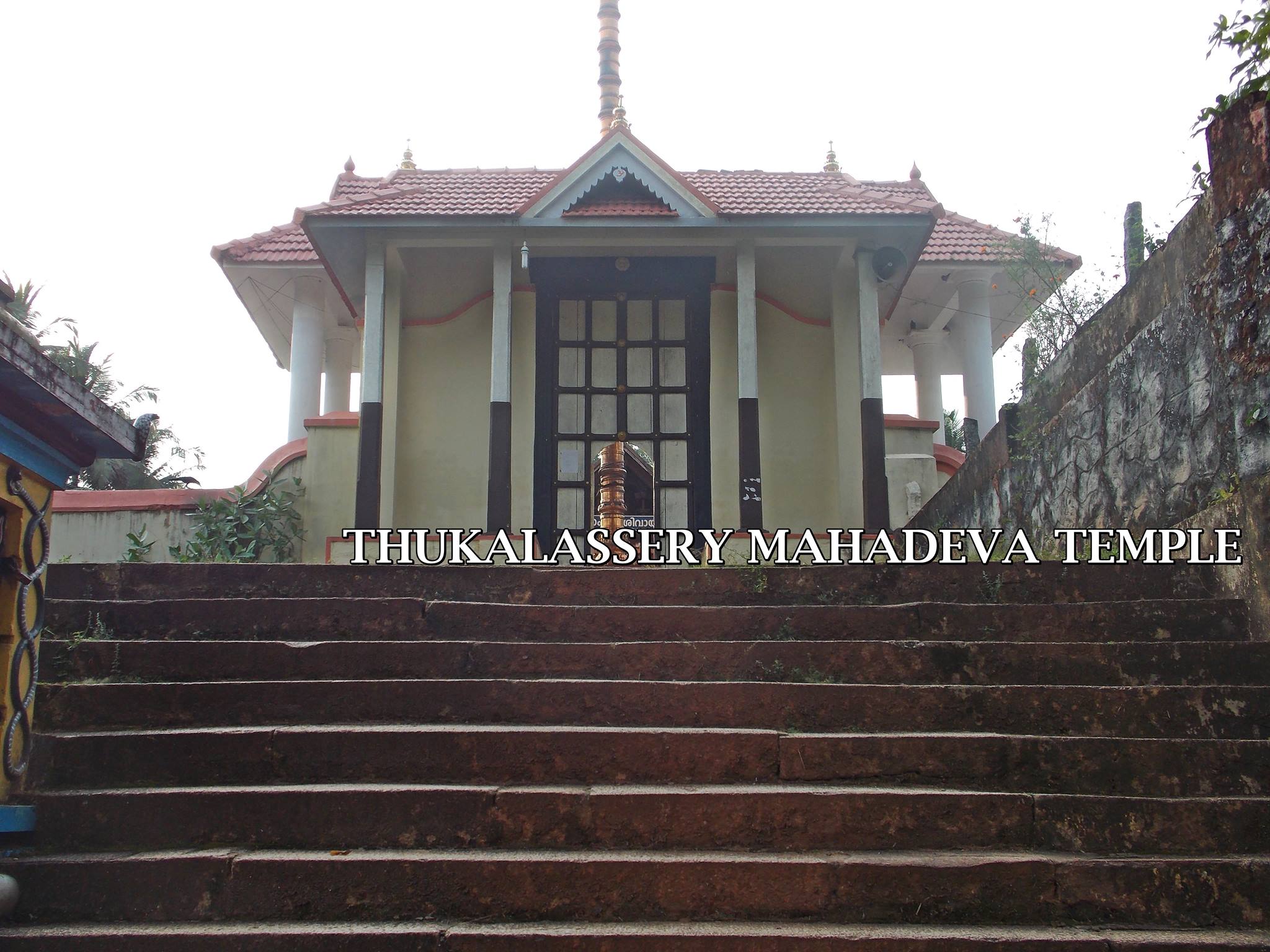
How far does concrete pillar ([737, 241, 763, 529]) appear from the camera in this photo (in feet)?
31.7

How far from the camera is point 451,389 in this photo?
1117 centimetres

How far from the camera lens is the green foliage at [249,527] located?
968 cm

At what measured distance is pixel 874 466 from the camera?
32.4ft

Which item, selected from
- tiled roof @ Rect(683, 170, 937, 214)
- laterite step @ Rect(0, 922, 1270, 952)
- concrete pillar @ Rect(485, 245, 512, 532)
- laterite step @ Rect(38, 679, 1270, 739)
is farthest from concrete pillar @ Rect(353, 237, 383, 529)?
laterite step @ Rect(0, 922, 1270, 952)

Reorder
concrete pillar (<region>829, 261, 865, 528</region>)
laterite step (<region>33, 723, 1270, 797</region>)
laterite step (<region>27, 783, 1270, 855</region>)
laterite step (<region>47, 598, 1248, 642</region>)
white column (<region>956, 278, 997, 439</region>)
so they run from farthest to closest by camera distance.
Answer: white column (<region>956, 278, 997, 439</region>), concrete pillar (<region>829, 261, 865, 528</region>), laterite step (<region>47, 598, 1248, 642</region>), laterite step (<region>33, 723, 1270, 797</region>), laterite step (<region>27, 783, 1270, 855</region>)

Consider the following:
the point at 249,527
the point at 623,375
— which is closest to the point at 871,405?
the point at 623,375

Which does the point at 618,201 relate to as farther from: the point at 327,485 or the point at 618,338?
the point at 327,485

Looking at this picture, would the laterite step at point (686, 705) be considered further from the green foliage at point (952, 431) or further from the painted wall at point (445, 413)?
the green foliage at point (952, 431)

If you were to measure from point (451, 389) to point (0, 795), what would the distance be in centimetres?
695

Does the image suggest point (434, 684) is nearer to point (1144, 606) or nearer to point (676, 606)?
point (676, 606)

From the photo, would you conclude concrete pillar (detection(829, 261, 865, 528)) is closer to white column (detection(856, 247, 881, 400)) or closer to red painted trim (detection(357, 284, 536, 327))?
white column (detection(856, 247, 881, 400))

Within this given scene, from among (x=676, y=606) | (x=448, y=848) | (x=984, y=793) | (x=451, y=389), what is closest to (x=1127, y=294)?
(x=676, y=606)

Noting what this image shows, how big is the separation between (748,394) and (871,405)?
3.49ft

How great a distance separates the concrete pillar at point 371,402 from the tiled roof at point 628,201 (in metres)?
0.59
